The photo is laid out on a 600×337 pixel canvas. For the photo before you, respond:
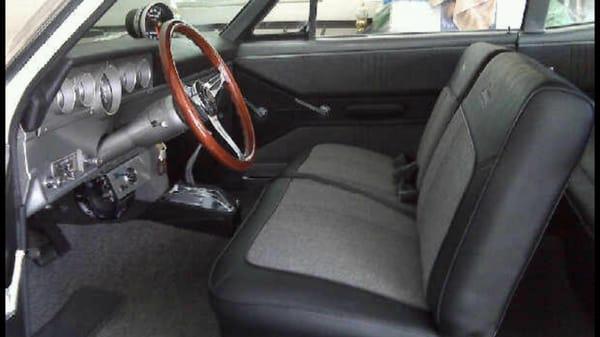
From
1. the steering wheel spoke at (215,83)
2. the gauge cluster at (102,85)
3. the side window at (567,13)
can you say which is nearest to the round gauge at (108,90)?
the gauge cluster at (102,85)

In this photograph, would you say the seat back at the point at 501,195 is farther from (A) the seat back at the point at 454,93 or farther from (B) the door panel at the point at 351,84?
(B) the door panel at the point at 351,84

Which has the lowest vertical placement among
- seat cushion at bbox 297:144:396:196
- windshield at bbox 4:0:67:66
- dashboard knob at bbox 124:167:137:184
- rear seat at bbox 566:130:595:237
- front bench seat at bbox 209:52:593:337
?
dashboard knob at bbox 124:167:137:184

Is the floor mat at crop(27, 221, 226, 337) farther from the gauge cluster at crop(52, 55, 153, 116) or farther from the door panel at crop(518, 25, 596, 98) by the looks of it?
the door panel at crop(518, 25, 596, 98)

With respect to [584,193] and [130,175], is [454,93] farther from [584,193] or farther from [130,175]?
[130,175]

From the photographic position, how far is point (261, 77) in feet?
8.81

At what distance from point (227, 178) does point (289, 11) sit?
2.55ft

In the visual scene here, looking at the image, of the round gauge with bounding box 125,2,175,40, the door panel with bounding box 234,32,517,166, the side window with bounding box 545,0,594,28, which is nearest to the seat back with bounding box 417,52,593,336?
the round gauge with bounding box 125,2,175,40

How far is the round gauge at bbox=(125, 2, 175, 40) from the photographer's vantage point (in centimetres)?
197

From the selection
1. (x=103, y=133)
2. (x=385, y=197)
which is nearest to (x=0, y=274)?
(x=103, y=133)

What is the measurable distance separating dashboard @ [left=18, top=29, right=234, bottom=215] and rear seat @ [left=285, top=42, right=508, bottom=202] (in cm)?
48

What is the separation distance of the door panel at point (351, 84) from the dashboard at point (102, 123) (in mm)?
532

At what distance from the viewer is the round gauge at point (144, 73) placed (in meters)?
1.92

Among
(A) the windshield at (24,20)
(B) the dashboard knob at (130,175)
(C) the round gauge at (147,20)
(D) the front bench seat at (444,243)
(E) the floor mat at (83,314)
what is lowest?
(E) the floor mat at (83,314)

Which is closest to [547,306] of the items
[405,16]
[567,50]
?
[567,50]
